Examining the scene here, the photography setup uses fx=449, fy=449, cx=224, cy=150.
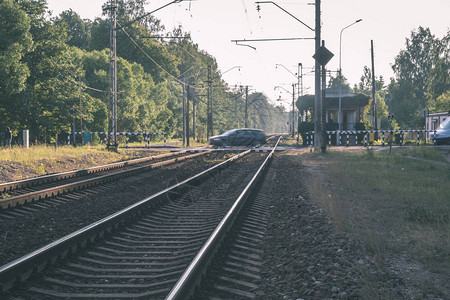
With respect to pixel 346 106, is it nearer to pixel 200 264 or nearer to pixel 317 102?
pixel 317 102

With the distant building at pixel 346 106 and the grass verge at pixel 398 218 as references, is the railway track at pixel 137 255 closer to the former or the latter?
the grass verge at pixel 398 218

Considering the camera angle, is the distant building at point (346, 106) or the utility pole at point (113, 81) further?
the distant building at point (346, 106)

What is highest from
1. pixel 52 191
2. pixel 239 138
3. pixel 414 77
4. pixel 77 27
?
pixel 77 27

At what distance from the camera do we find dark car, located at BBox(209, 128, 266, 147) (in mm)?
34156

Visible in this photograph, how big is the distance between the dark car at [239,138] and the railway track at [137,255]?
2519 centimetres

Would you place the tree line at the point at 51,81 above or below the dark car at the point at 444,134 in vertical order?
above

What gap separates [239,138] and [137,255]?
29763mm

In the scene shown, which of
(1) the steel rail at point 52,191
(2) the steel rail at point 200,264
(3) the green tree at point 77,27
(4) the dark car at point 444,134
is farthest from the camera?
(3) the green tree at point 77,27

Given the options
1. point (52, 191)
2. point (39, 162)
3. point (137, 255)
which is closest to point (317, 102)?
point (39, 162)

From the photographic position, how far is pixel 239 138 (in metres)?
35.1

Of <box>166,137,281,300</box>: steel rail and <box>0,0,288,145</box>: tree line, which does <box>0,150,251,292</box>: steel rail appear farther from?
<box>0,0,288,145</box>: tree line

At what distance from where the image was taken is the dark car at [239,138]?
34.2 m

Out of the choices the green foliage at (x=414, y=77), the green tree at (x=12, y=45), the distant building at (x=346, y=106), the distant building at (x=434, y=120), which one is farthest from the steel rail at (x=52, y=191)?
the green foliage at (x=414, y=77)

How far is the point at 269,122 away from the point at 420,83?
103543mm
